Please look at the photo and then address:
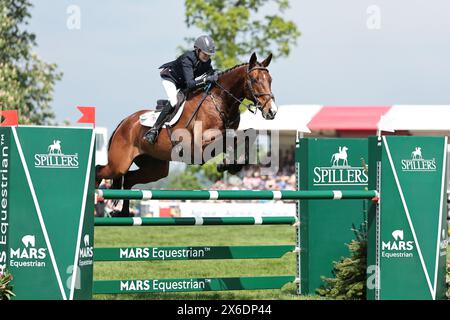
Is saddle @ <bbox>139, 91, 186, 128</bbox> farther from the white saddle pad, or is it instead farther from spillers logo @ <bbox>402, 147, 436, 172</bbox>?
spillers logo @ <bbox>402, 147, 436, 172</bbox>

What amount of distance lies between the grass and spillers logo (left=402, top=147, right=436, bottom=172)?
1483 millimetres

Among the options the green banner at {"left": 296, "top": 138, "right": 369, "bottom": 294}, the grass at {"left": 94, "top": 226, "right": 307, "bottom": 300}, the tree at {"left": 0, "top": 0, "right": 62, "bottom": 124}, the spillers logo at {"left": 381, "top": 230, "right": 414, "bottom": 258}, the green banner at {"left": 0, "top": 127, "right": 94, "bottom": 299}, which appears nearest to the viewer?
the green banner at {"left": 0, "top": 127, "right": 94, "bottom": 299}

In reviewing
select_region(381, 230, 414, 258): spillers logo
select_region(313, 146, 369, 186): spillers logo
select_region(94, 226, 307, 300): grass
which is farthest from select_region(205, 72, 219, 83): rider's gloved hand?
select_region(381, 230, 414, 258): spillers logo

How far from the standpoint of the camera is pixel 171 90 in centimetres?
811

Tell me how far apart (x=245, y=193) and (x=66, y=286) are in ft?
5.11

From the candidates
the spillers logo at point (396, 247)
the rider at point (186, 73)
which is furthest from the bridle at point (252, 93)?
the spillers logo at point (396, 247)

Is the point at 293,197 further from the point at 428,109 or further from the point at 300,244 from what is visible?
the point at 428,109

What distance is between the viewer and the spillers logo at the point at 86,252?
209 inches

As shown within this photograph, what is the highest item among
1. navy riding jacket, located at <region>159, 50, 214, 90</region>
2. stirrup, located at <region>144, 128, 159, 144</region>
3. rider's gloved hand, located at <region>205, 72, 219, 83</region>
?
navy riding jacket, located at <region>159, 50, 214, 90</region>

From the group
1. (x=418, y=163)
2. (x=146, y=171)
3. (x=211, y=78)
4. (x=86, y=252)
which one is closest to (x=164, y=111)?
(x=211, y=78)

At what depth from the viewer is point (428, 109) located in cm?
2089

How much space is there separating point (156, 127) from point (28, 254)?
2.95 m

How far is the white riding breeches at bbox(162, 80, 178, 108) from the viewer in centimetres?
802
